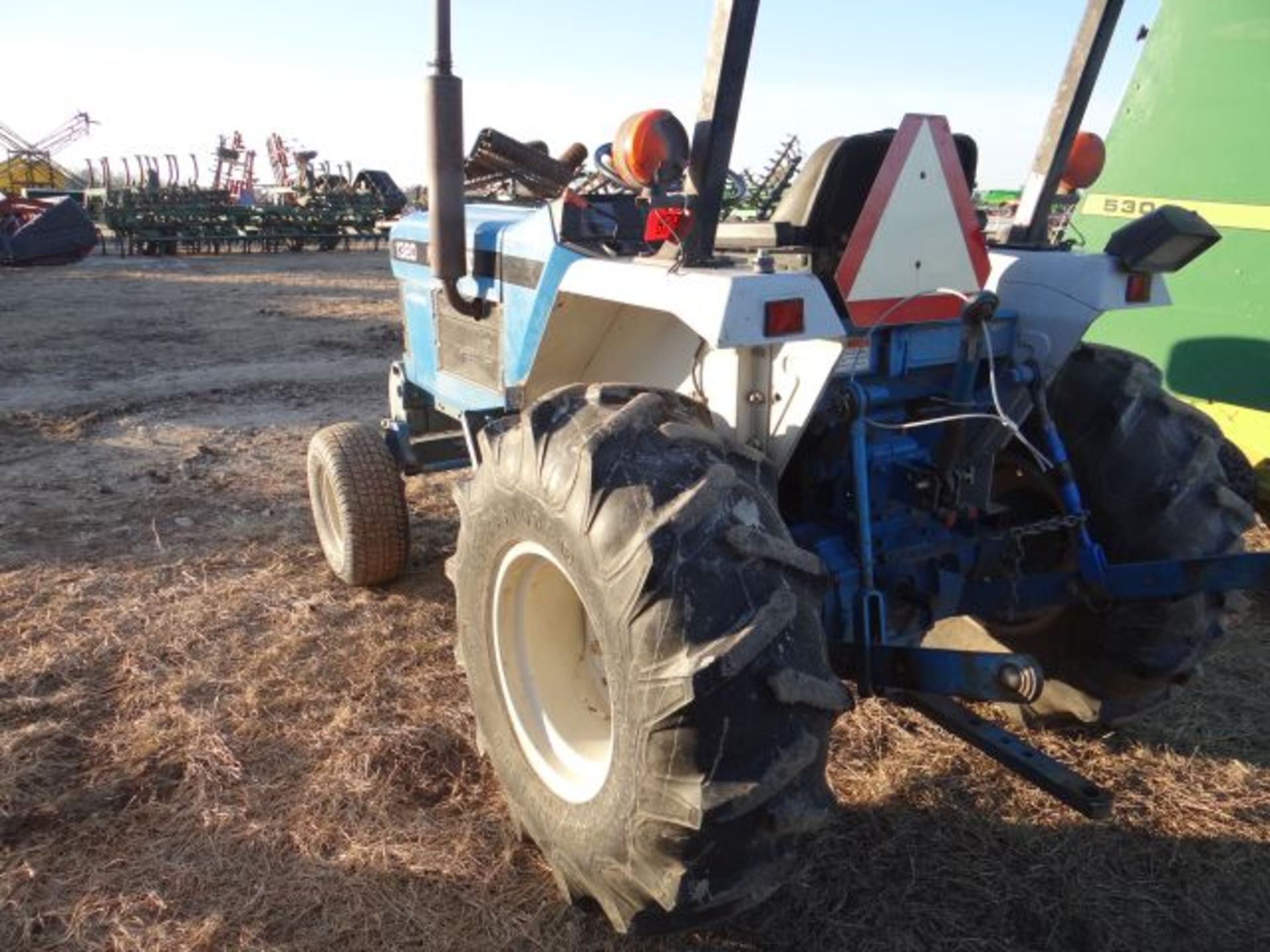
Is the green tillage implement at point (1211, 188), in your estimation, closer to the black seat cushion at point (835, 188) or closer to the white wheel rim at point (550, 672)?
the black seat cushion at point (835, 188)

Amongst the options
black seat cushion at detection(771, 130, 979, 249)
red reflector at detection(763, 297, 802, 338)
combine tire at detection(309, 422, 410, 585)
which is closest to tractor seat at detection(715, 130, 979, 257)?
black seat cushion at detection(771, 130, 979, 249)

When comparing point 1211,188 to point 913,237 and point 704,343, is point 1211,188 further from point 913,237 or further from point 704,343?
point 704,343

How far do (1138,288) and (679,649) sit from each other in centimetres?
181

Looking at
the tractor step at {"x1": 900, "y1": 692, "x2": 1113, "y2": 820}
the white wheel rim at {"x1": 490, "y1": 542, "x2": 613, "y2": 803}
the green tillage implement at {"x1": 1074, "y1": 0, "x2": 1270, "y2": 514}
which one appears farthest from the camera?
the green tillage implement at {"x1": 1074, "y1": 0, "x2": 1270, "y2": 514}

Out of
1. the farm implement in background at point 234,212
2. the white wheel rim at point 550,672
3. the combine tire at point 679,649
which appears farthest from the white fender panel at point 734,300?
the farm implement in background at point 234,212

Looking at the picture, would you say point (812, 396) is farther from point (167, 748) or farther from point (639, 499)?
point (167, 748)

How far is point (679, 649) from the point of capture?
70.6 inches

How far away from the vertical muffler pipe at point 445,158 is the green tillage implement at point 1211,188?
11.5 ft

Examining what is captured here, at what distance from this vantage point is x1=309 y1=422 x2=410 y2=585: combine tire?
3918 millimetres

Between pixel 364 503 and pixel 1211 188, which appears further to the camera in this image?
pixel 1211 188

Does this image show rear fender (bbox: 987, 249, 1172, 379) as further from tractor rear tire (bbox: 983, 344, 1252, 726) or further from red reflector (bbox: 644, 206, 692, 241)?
red reflector (bbox: 644, 206, 692, 241)

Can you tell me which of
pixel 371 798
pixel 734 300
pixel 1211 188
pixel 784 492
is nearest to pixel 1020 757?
pixel 784 492

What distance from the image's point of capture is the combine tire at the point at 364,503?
3.92m

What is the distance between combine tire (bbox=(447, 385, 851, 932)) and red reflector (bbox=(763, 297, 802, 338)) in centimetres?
25
